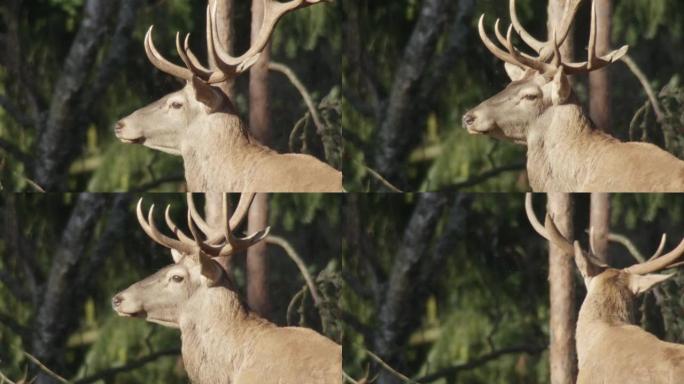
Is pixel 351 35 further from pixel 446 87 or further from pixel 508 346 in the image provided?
pixel 508 346

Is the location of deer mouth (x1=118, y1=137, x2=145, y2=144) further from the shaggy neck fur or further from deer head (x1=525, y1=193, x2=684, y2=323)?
the shaggy neck fur

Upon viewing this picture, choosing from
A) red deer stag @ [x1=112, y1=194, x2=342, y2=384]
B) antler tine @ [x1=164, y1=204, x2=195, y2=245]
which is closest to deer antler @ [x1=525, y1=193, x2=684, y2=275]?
red deer stag @ [x1=112, y1=194, x2=342, y2=384]

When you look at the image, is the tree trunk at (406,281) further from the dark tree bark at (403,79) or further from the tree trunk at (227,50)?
the tree trunk at (227,50)

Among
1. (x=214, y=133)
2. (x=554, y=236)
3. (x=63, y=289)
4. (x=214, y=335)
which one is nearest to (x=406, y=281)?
(x=554, y=236)

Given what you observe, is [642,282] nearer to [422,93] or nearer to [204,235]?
[422,93]

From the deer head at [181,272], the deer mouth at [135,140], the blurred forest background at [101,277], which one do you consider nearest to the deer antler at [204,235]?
the deer head at [181,272]

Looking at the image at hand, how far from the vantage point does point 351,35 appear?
27.3 feet

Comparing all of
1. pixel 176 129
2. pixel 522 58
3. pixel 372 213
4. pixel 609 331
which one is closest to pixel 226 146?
pixel 176 129

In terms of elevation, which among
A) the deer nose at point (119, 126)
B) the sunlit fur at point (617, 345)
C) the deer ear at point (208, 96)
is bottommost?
Answer: the sunlit fur at point (617, 345)

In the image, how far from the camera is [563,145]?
7.77 m

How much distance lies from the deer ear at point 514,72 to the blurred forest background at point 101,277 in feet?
3.15

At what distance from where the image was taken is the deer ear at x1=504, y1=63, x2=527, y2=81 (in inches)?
311

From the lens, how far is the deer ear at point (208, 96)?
7906 mm

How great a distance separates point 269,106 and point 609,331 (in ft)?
5.81
